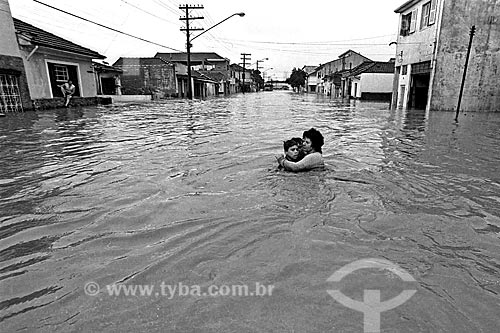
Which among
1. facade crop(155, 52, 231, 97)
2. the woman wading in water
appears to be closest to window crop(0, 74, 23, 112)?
the woman wading in water

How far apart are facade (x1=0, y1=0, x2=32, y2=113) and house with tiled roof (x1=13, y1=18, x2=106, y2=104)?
0.77 metres

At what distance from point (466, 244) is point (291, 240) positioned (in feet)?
5.84

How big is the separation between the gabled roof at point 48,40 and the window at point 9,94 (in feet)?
8.26

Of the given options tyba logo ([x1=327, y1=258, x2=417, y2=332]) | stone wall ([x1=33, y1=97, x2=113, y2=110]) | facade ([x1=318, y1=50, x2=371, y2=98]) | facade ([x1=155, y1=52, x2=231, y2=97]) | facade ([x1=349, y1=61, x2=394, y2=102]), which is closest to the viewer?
tyba logo ([x1=327, y1=258, x2=417, y2=332])

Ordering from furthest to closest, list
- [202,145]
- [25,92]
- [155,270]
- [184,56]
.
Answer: [184,56] < [25,92] < [202,145] < [155,270]

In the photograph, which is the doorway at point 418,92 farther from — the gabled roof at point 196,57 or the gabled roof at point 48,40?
the gabled roof at point 196,57

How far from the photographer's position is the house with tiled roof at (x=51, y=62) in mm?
18000

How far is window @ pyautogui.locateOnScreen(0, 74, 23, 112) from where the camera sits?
16308 mm

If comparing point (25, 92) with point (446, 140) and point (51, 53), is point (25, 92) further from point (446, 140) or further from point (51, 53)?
point (446, 140)

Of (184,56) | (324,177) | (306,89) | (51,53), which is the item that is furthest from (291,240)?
(306,89)

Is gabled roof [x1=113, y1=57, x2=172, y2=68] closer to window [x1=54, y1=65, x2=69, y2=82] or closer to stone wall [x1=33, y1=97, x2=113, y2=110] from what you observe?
stone wall [x1=33, y1=97, x2=113, y2=110]

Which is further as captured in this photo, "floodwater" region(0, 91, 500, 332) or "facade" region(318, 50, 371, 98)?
"facade" region(318, 50, 371, 98)

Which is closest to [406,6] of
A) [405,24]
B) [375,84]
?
[405,24]

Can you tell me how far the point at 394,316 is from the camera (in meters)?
2.34
